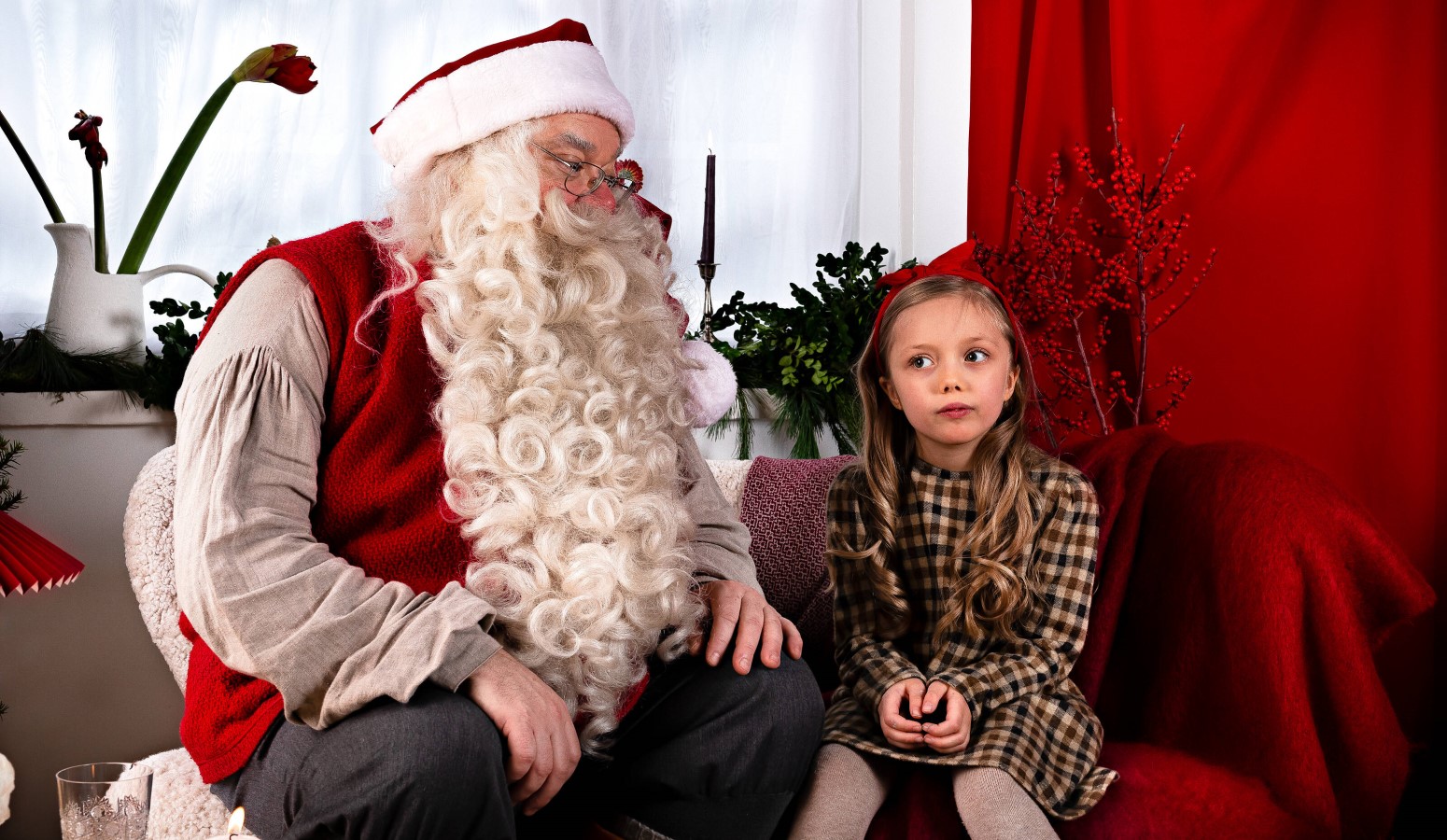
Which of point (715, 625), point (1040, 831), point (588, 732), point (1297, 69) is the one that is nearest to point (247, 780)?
point (588, 732)

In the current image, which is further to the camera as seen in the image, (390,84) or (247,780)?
(390,84)

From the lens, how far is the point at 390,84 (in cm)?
234

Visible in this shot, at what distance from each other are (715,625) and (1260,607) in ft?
2.25

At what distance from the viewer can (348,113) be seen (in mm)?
2314

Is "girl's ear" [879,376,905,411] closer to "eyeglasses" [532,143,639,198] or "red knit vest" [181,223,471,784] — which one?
"eyeglasses" [532,143,639,198]

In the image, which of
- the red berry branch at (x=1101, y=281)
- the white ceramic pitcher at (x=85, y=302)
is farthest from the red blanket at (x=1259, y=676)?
the white ceramic pitcher at (x=85, y=302)

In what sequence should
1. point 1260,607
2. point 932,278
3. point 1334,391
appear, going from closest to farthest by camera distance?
point 1260,607 → point 932,278 → point 1334,391

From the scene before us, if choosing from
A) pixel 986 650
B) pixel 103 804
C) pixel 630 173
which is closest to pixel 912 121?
pixel 630 173

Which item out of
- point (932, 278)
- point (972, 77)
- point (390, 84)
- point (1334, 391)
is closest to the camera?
point (932, 278)

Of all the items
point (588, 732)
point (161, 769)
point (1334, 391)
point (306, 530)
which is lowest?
point (161, 769)

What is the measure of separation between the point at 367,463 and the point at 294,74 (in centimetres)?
101

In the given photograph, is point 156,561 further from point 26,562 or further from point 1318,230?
point 1318,230

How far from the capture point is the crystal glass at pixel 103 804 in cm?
99

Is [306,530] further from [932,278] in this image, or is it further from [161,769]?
[932,278]
